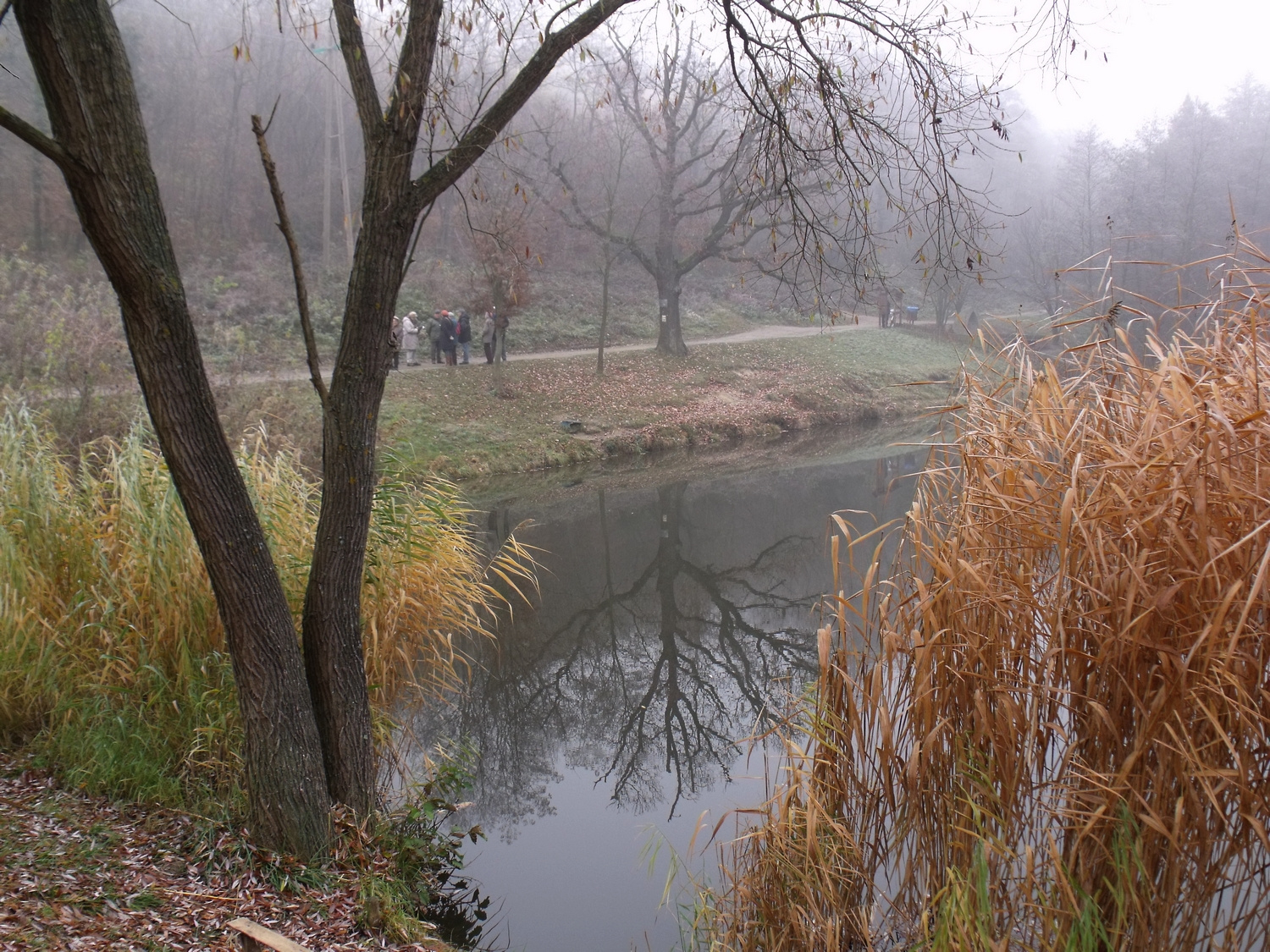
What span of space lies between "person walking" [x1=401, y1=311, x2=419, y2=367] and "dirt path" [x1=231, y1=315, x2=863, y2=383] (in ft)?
0.57

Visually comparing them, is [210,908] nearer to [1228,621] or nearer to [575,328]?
[1228,621]

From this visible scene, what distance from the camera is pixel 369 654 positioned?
15.7 feet

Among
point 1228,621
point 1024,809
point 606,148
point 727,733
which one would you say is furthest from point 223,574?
point 606,148

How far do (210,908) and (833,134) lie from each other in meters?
3.90

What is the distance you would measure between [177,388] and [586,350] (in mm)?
21758

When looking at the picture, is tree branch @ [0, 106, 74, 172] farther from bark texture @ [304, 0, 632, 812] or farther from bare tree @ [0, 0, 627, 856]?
bark texture @ [304, 0, 632, 812]

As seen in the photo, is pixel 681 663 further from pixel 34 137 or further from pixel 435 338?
pixel 435 338

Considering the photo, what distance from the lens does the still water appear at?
15.9 feet

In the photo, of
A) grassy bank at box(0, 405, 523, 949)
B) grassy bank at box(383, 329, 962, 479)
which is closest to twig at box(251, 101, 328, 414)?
grassy bank at box(0, 405, 523, 949)

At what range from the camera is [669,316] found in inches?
936

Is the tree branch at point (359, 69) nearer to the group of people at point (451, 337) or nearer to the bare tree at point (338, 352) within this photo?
the bare tree at point (338, 352)

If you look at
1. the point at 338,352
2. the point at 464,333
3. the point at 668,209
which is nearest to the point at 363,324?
the point at 338,352

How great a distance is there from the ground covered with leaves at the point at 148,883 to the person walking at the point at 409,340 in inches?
629

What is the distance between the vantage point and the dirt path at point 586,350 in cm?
1503
